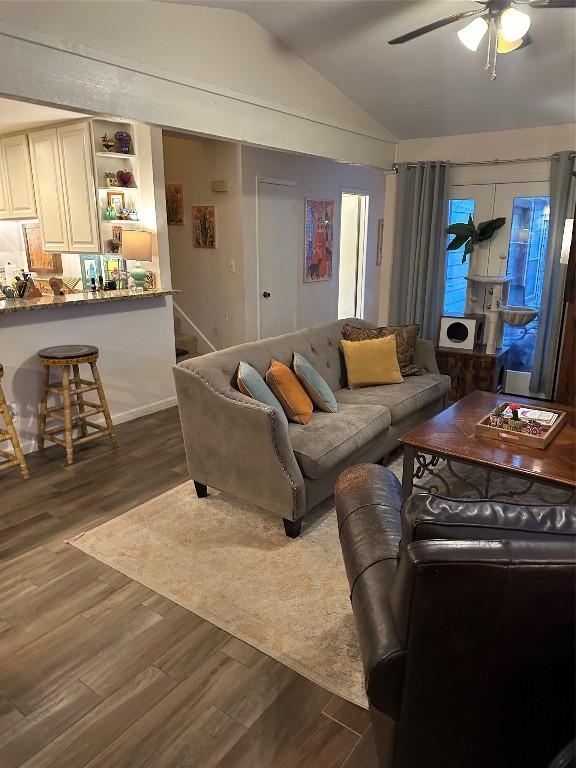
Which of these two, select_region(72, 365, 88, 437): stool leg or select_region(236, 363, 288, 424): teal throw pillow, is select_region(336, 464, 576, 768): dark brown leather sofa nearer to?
select_region(236, 363, 288, 424): teal throw pillow

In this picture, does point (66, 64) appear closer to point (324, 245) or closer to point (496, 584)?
point (496, 584)

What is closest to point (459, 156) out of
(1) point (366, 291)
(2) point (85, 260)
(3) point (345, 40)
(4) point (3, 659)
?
(3) point (345, 40)

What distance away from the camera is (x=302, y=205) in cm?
645

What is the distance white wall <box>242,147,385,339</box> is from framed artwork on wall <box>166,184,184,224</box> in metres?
0.91

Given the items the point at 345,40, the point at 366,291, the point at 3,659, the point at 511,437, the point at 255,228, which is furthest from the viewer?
the point at 366,291

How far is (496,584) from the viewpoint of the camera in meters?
1.07

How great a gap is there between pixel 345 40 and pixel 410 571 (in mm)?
3808

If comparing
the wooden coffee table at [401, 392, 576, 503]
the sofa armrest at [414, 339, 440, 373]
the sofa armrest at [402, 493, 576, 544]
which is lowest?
the wooden coffee table at [401, 392, 576, 503]

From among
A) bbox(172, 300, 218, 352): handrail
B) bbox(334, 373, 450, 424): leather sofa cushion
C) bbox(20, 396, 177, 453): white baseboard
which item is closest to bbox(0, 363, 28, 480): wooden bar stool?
bbox(20, 396, 177, 453): white baseboard

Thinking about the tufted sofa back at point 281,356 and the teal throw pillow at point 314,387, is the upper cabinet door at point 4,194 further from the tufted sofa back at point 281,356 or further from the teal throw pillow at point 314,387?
the teal throw pillow at point 314,387

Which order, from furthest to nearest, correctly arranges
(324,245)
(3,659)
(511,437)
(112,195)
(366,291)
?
(366,291), (324,245), (112,195), (511,437), (3,659)

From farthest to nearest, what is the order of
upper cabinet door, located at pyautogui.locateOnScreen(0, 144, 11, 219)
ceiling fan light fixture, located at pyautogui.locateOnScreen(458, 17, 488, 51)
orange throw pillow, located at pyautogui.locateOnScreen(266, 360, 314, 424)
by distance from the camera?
upper cabinet door, located at pyautogui.locateOnScreen(0, 144, 11, 219) < orange throw pillow, located at pyautogui.locateOnScreen(266, 360, 314, 424) < ceiling fan light fixture, located at pyautogui.locateOnScreen(458, 17, 488, 51)

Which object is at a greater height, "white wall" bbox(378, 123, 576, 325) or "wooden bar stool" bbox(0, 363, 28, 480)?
"white wall" bbox(378, 123, 576, 325)

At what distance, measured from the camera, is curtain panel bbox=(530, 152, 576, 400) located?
448 cm
